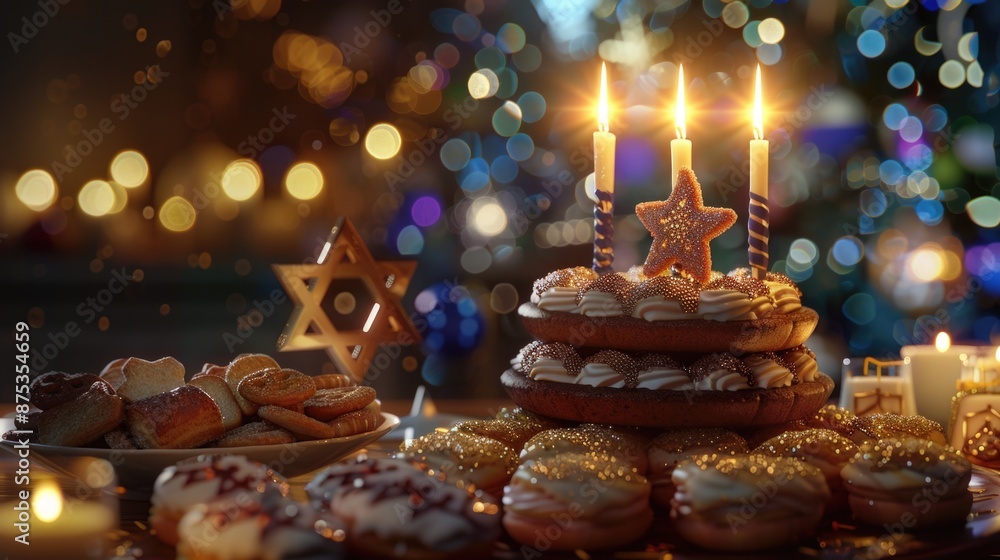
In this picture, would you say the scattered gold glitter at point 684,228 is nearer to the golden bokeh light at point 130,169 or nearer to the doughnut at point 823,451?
the doughnut at point 823,451

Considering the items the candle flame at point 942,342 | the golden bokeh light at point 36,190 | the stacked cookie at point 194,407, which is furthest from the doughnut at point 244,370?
the golden bokeh light at point 36,190

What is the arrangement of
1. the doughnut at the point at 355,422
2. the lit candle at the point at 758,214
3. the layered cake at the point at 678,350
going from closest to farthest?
1. the layered cake at the point at 678,350
2. the doughnut at the point at 355,422
3. the lit candle at the point at 758,214

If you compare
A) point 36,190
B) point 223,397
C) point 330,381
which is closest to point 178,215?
point 36,190

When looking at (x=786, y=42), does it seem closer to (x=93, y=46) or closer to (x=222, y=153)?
Result: (x=222, y=153)

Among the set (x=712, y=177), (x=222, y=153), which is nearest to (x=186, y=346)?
(x=222, y=153)

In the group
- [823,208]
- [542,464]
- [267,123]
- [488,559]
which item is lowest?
[488,559]

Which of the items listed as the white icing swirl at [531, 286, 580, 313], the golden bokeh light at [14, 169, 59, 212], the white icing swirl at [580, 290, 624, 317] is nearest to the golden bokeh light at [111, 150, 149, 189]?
the golden bokeh light at [14, 169, 59, 212]
